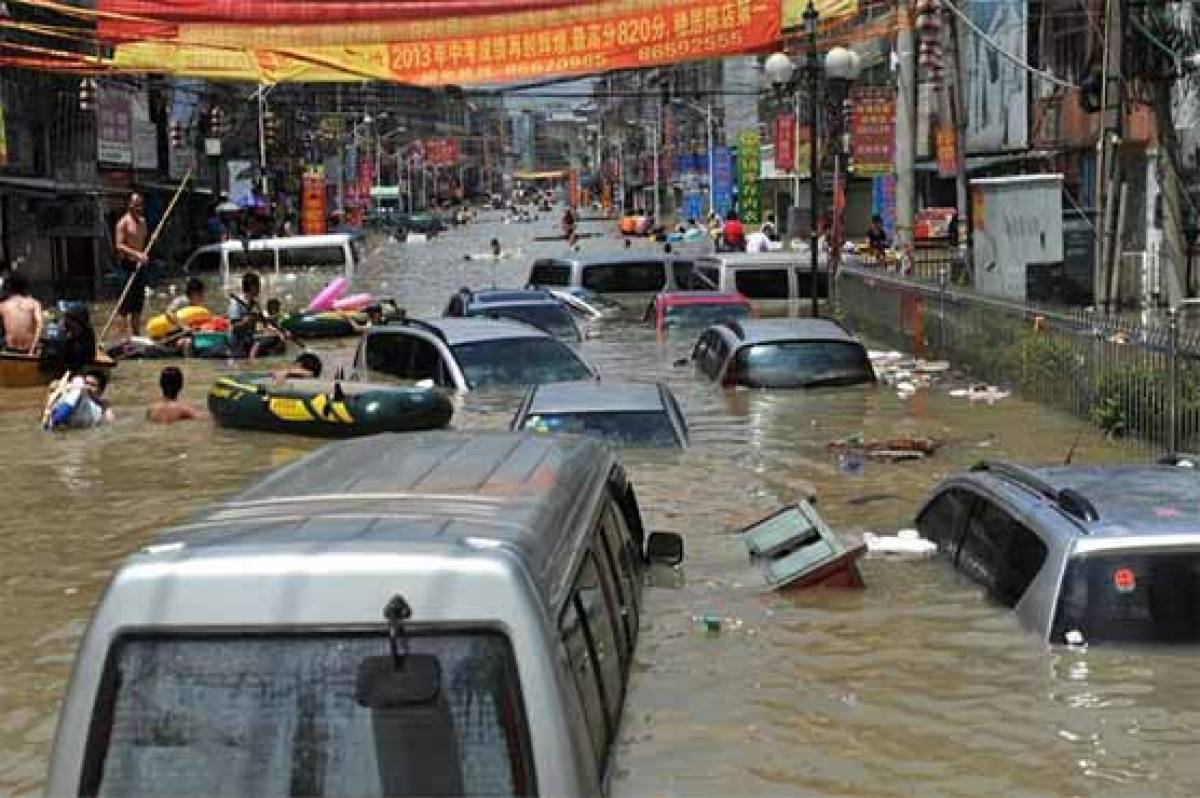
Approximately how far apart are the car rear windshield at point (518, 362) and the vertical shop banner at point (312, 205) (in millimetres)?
68317

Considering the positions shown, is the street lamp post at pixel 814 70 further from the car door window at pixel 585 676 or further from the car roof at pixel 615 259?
the car door window at pixel 585 676

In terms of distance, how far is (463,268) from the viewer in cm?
6397

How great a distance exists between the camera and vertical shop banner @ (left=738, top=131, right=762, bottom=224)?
243 feet

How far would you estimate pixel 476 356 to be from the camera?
17859 millimetres

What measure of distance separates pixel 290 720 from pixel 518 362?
46.4 ft

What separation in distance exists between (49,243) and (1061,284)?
3123cm

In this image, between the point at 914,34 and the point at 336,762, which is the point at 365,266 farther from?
the point at 336,762

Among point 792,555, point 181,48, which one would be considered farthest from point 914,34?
point 792,555

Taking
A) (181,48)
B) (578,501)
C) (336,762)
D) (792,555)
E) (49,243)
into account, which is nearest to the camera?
(336,762)

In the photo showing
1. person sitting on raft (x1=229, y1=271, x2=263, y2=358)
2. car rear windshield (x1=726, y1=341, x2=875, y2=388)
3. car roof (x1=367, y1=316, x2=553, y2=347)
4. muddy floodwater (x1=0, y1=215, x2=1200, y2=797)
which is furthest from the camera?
person sitting on raft (x1=229, y1=271, x2=263, y2=358)

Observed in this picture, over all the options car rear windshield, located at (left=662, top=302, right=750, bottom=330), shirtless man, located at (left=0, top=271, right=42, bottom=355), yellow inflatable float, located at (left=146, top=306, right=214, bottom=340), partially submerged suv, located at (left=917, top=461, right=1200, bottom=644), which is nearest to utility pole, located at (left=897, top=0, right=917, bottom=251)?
car rear windshield, located at (left=662, top=302, right=750, bottom=330)

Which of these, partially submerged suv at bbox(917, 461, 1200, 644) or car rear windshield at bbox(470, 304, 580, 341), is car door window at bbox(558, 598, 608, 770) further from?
car rear windshield at bbox(470, 304, 580, 341)

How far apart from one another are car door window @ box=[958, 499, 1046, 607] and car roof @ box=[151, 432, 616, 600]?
2.20m

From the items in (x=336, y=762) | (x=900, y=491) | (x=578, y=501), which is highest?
(x=578, y=501)
